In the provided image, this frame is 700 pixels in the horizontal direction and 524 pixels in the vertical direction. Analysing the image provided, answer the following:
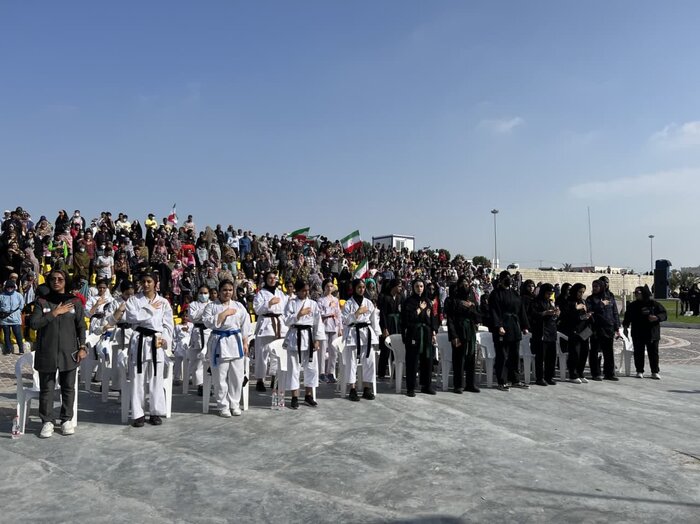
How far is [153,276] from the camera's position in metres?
7.10

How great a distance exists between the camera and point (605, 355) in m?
10.9

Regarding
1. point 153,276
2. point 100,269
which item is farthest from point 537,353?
point 100,269

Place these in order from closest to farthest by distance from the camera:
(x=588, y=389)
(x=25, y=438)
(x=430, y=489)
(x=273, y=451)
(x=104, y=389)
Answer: (x=430, y=489), (x=273, y=451), (x=25, y=438), (x=104, y=389), (x=588, y=389)

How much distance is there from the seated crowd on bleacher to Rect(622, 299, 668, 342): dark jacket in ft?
0.08

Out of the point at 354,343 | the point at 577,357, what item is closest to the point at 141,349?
the point at 354,343

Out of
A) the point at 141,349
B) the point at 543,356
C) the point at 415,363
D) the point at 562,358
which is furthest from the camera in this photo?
the point at 562,358

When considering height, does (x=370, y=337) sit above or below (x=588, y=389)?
above

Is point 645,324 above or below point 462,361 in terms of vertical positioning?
above

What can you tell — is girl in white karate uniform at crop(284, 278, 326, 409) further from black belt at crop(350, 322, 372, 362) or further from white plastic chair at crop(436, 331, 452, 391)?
white plastic chair at crop(436, 331, 452, 391)

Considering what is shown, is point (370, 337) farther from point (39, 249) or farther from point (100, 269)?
point (39, 249)

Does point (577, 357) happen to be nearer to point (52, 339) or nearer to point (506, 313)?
point (506, 313)

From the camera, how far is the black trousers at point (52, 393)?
21.1ft

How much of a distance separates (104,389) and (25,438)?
2.19m

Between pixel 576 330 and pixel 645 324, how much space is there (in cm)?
169
